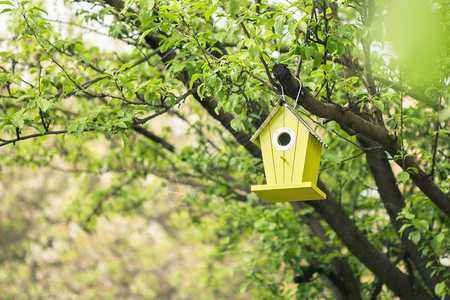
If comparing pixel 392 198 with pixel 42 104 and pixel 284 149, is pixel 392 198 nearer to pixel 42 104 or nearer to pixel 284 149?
pixel 284 149

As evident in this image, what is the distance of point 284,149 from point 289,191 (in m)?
0.20

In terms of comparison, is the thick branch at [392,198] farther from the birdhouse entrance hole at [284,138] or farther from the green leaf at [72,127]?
the green leaf at [72,127]

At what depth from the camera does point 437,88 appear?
2.82 metres

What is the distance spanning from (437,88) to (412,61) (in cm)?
230

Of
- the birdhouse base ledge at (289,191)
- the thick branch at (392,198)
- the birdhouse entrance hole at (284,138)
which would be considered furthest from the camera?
the thick branch at (392,198)

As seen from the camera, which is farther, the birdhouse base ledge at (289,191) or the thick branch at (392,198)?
the thick branch at (392,198)

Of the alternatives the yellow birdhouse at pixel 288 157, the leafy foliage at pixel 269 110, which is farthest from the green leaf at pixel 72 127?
the yellow birdhouse at pixel 288 157

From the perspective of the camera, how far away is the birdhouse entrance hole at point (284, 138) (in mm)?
2295

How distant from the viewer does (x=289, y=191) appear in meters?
2.26

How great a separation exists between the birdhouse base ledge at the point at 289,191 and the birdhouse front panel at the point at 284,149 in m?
0.05

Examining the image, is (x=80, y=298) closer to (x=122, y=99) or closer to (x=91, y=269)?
(x=91, y=269)

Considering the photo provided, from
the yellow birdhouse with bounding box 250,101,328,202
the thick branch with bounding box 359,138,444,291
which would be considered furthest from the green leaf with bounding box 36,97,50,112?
the thick branch with bounding box 359,138,444,291

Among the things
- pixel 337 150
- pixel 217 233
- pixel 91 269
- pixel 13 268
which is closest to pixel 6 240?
pixel 13 268

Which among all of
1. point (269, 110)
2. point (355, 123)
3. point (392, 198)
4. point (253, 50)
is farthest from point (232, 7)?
point (269, 110)
